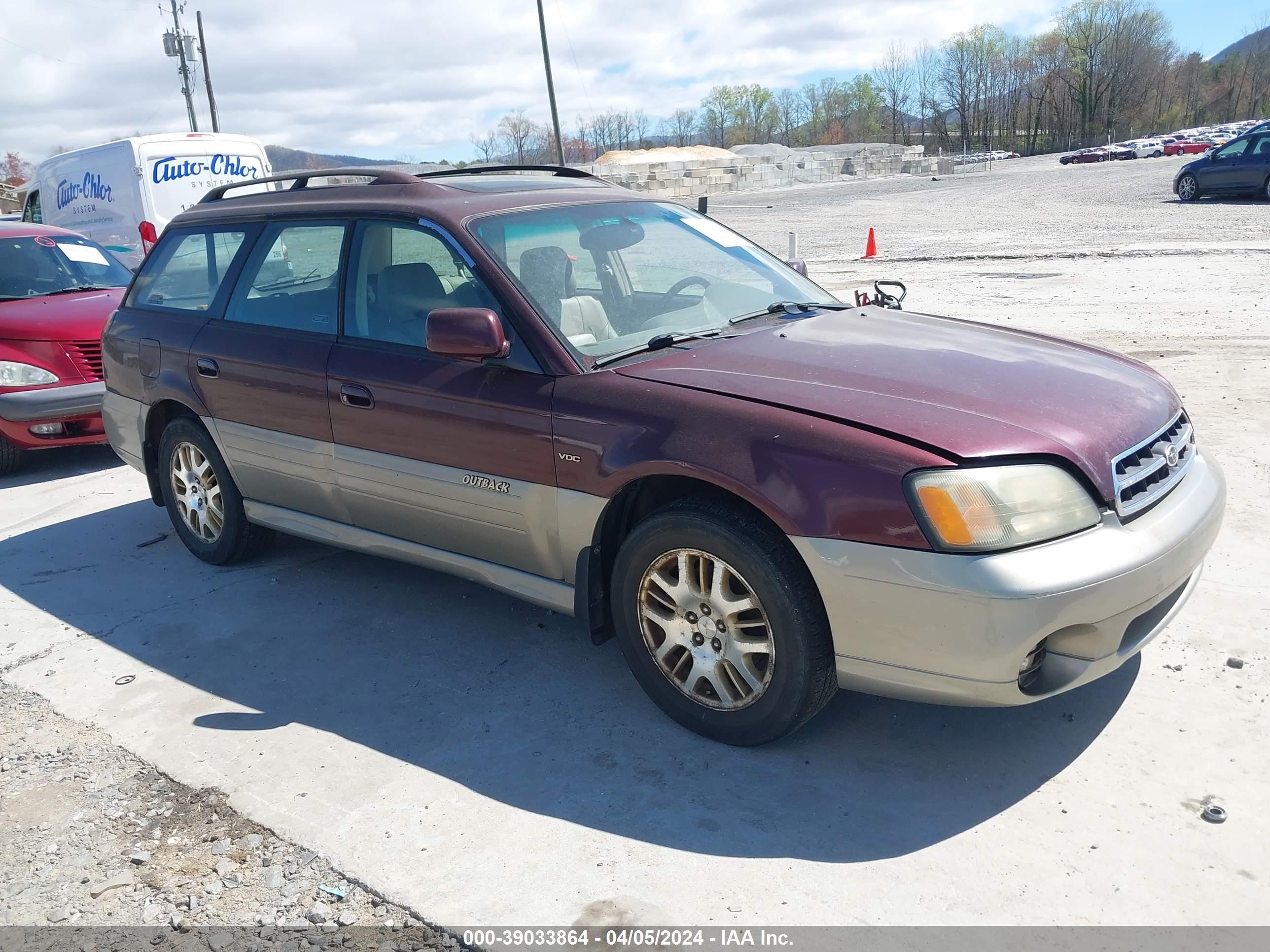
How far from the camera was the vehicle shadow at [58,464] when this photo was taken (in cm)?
762

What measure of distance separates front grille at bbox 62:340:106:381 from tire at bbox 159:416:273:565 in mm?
2535

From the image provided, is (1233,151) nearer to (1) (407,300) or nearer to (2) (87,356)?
(2) (87,356)

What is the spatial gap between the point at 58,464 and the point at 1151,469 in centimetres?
772

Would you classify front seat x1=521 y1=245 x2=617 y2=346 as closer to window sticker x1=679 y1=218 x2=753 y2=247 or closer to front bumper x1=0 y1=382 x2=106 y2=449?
window sticker x1=679 y1=218 x2=753 y2=247

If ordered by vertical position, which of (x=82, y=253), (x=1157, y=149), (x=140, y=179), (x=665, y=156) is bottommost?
(x=82, y=253)

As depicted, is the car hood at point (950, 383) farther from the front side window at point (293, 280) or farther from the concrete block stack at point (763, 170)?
the concrete block stack at point (763, 170)

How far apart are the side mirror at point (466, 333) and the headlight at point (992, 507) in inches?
59.9

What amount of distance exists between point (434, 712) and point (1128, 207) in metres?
25.4

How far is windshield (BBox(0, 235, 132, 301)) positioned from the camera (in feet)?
27.4

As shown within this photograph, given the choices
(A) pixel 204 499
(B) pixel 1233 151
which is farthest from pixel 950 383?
(B) pixel 1233 151

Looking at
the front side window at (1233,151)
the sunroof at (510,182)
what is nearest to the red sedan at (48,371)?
→ the sunroof at (510,182)

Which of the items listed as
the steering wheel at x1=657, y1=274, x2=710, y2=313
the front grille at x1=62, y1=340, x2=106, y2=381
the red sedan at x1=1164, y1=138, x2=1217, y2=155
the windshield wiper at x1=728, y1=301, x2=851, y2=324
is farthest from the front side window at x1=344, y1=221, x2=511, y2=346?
the red sedan at x1=1164, y1=138, x2=1217, y2=155

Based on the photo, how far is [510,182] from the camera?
15.3 feet

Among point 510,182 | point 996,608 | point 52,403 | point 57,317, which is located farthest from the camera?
point 57,317
